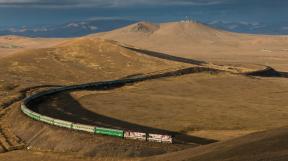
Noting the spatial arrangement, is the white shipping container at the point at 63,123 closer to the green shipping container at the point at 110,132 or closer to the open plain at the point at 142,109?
the open plain at the point at 142,109

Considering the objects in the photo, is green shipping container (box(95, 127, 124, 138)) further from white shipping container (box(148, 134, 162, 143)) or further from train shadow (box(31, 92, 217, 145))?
train shadow (box(31, 92, 217, 145))

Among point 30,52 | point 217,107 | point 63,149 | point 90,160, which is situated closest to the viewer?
point 90,160

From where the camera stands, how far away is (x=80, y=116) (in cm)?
8594

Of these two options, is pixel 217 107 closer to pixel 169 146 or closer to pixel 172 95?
pixel 172 95

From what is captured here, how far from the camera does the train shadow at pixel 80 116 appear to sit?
70.3m

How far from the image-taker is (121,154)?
60.5 meters

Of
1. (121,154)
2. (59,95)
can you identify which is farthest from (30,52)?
(121,154)

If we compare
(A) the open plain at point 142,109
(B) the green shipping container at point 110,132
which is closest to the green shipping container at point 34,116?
(A) the open plain at point 142,109

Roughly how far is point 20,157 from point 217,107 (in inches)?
1745

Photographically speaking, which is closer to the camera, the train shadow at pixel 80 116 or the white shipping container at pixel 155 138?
the white shipping container at pixel 155 138

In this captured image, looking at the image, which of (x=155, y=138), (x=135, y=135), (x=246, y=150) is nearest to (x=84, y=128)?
(x=135, y=135)

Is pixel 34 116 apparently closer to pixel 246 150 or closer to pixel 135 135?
pixel 135 135

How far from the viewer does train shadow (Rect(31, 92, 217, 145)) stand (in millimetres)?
70350

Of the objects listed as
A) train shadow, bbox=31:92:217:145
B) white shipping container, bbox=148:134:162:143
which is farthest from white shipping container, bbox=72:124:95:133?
train shadow, bbox=31:92:217:145
